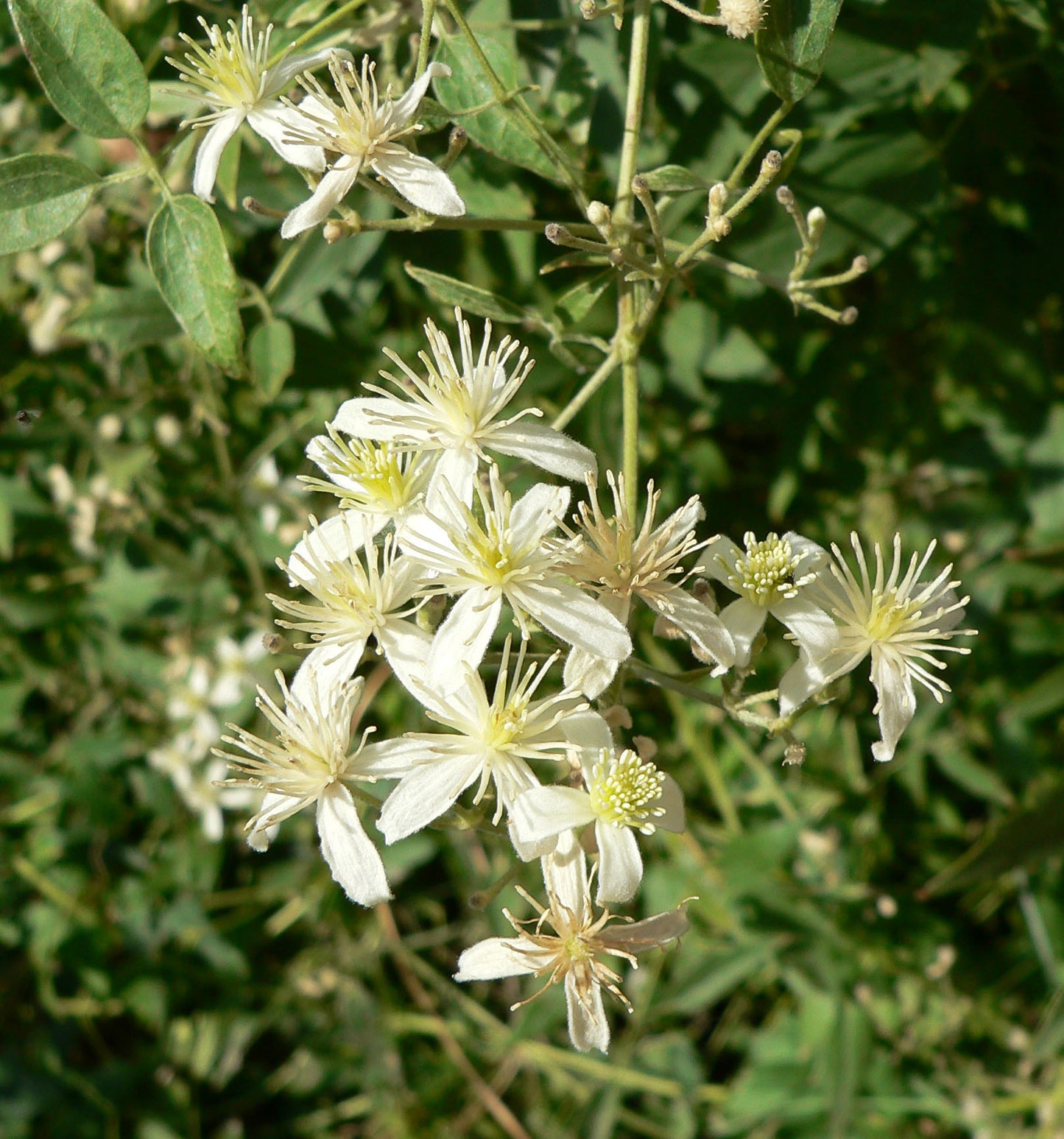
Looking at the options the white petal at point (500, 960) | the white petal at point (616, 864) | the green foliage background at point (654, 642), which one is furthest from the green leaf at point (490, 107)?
the white petal at point (500, 960)

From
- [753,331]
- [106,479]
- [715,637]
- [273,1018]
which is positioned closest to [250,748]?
[715,637]

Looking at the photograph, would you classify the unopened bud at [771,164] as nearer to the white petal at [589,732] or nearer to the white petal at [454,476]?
the white petal at [454,476]

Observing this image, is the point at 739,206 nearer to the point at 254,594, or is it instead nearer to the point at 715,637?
the point at 715,637

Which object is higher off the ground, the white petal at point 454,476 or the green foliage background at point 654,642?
the white petal at point 454,476

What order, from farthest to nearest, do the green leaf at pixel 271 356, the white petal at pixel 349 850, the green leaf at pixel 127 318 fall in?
the green leaf at pixel 127 318, the green leaf at pixel 271 356, the white petal at pixel 349 850

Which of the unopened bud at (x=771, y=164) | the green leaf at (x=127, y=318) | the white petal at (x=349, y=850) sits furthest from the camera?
the green leaf at (x=127, y=318)

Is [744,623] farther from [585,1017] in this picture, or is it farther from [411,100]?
[411,100]

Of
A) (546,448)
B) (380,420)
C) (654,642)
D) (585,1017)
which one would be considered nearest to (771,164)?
(546,448)

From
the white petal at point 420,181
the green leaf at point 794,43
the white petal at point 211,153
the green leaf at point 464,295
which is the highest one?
the green leaf at point 794,43

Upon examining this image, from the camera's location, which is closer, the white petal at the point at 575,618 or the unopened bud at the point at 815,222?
the white petal at the point at 575,618
